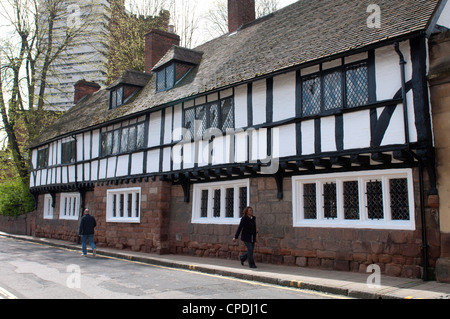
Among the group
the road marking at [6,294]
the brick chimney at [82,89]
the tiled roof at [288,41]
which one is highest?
the brick chimney at [82,89]

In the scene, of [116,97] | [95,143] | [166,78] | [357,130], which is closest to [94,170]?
[95,143]

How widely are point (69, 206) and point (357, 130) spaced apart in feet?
55.2

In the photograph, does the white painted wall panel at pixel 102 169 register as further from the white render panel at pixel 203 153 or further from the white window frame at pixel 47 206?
the white window frame at pixel 47 206

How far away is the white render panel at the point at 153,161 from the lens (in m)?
14.7

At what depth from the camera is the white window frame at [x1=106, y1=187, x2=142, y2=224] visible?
15.6m

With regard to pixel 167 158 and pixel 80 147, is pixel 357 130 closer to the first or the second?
pixel 167 158

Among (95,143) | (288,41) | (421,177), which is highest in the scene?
(288,41)

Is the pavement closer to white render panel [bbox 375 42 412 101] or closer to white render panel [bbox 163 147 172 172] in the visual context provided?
white render panel [bbox 163 147 172 172]

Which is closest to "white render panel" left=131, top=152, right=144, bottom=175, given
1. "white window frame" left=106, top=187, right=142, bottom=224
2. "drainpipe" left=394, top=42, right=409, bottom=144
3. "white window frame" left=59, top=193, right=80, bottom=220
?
"white window frame" left=106, top=187, right=142, bottom=224

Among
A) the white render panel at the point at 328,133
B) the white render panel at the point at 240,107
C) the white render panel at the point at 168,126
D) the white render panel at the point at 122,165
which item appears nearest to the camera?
the white render panel at the point at 328,133

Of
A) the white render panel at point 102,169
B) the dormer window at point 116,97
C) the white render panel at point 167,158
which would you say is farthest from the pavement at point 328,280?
the dormer window at point 116,97

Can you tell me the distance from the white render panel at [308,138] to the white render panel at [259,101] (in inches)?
56.2

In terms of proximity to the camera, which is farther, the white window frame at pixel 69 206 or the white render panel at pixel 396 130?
the white window frame at pixel 69 206

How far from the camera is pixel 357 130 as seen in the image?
8.98 metres
